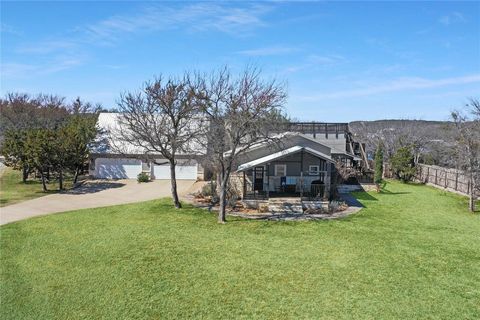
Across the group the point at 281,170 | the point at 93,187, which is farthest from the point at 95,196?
the point at 281,170

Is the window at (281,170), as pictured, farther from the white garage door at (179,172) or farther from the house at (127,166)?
the white garage door at (179,172)

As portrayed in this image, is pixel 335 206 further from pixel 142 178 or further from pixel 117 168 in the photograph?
pixel 117 168

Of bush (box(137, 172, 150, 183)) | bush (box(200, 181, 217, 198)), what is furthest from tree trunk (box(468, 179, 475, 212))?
bush (box(137, 172, 150, 183))

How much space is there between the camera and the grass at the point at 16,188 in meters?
24.8

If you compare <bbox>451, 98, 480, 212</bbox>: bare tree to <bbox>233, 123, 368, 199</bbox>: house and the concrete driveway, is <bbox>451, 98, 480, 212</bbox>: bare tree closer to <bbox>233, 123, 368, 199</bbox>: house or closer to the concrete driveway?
<bbox>233, 123, 368, 199</bbox>: house

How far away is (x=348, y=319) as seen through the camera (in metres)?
9.45

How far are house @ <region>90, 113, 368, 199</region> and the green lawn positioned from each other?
13.7ft

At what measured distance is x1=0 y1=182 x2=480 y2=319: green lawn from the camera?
10.0m

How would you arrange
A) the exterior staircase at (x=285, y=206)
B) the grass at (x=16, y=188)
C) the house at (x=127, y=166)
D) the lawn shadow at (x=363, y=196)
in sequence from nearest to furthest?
the exterior staircase at (x=285, y=206), the grass at (x=16, y=188), the lawn shadow at (x=363, y=196), the house at (x=127, y=166)

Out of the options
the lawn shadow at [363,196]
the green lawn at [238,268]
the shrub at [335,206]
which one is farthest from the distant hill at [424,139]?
the green lawn at [238,268]

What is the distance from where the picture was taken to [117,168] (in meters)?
34.1

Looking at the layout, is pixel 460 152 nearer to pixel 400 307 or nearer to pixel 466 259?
pixel 466 259

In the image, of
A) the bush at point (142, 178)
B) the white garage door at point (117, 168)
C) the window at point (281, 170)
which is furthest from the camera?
the white garage door at point (117, 168)

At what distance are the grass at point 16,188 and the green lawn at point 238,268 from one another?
658 centimetres
